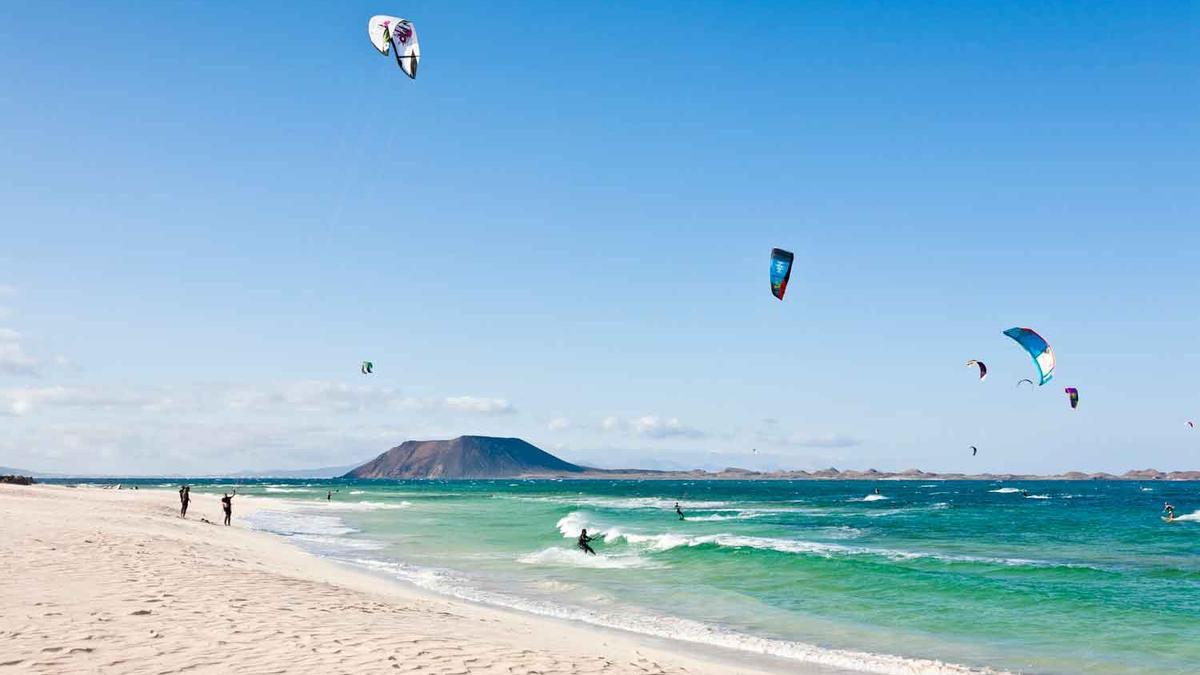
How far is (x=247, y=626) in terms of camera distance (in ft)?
31.9

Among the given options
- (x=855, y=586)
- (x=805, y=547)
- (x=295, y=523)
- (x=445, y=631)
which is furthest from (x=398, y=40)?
(x=295, y=523)

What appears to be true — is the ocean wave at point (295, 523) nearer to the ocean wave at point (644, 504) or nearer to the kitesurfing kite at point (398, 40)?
the kitesurfing kite at point (398, 40)

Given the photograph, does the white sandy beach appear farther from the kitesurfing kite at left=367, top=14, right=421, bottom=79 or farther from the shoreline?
the kitesurfing kite at left=367, top=14, right=421, bottom=79

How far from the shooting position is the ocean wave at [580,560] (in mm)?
Answer: 24703

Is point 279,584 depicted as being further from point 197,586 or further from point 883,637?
point 883,637

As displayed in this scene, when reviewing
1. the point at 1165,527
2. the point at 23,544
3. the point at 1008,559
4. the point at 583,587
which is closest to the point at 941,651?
the point at 583,587

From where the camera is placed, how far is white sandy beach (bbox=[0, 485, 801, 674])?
8000 millimetres

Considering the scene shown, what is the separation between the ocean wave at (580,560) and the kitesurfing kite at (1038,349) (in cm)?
1347

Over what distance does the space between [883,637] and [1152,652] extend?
4.22 meters

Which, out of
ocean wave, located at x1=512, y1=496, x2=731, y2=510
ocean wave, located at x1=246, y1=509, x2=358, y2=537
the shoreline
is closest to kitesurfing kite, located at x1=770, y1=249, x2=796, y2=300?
the shoreline

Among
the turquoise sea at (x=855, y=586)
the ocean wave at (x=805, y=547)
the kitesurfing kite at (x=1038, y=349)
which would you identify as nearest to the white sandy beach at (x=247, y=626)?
the turquoise sea at (x=855, y=586)

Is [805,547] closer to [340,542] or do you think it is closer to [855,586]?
[855,586]

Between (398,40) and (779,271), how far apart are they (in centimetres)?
1254

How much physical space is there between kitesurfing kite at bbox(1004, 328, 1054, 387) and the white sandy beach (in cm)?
1758
